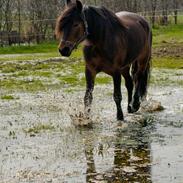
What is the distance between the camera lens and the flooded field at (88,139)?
648 cm

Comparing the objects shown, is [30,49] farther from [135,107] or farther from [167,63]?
[135,107]

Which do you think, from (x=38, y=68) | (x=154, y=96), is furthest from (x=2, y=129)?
(x=38, y=68)

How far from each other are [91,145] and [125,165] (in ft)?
3.95

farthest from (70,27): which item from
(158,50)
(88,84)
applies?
(158,50)

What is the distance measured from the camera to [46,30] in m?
33.6

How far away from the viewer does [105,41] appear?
9.32 m

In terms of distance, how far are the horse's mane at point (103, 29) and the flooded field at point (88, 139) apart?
1.24 meters

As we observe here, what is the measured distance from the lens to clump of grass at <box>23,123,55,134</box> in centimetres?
908

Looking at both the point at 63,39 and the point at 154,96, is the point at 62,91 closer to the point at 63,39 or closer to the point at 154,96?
the point at 154,96

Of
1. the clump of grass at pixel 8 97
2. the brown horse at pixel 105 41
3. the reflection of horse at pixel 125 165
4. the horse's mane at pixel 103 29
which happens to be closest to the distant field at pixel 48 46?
the clump of grass at pixel 8 97

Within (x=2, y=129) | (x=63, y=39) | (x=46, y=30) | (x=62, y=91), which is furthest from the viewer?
(x=46, y=30)

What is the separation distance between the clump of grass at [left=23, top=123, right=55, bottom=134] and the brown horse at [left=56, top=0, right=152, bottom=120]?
83cm

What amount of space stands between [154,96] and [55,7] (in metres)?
22.3

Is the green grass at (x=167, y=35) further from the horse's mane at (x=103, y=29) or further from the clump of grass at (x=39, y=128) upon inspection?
the clump of grass at (x=39, y=128)
